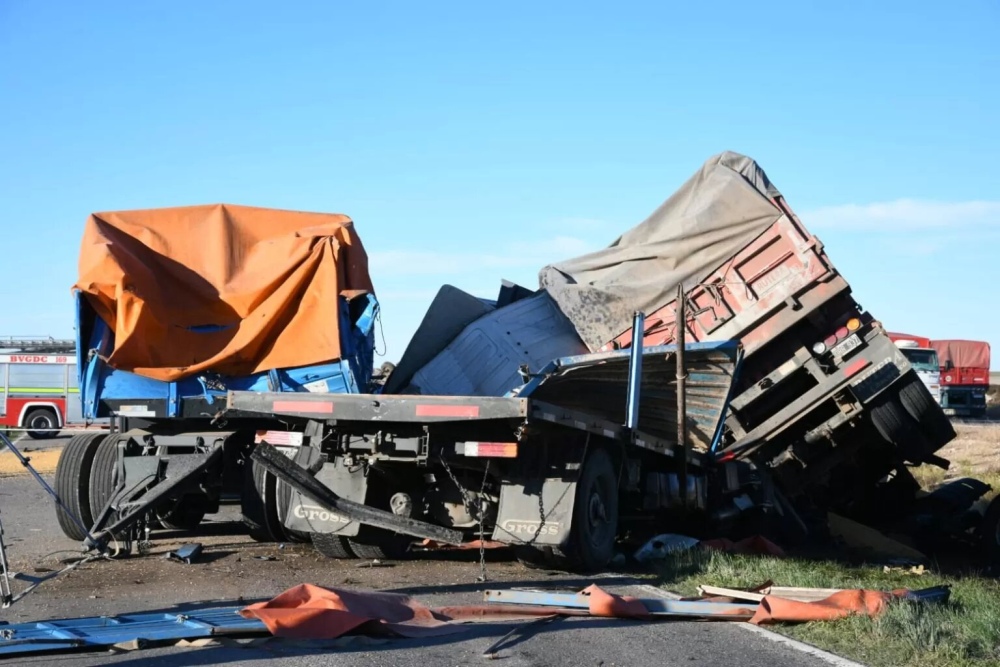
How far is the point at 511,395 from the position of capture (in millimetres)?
7930

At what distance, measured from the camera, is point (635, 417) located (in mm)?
9430

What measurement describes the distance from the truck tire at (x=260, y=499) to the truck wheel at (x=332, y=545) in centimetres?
77

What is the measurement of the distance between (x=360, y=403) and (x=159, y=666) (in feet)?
10.4

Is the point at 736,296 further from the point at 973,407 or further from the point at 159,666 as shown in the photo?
the point at 973,407

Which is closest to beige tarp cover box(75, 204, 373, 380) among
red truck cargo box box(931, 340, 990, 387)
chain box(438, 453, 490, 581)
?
chain box(438, 453, 490, 581)

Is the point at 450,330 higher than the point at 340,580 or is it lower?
higher

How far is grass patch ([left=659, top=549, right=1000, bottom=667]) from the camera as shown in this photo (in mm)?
5754

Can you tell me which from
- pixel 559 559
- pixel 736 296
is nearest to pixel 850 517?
pixel 736 296

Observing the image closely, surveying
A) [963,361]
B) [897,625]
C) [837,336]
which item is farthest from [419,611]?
[963,361]

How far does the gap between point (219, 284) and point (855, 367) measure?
258 inches

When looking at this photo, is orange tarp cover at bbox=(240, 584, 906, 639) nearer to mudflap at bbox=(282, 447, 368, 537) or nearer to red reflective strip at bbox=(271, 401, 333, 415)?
red reflective strip at bbox=(271, 401, 333, 415)

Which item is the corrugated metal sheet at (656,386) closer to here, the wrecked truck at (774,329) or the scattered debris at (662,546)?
the wrecked truck at (774,329)

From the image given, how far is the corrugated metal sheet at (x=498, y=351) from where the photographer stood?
11.8m

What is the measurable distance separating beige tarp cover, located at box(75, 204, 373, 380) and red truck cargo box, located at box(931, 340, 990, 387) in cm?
4048
